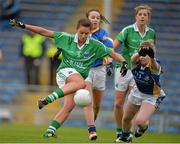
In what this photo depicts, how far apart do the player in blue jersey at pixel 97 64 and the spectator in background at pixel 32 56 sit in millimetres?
9355

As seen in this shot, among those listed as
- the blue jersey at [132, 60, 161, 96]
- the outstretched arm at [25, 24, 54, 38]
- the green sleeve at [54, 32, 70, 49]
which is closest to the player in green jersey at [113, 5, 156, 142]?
the blue jersey at [132, 60, 161, 96]

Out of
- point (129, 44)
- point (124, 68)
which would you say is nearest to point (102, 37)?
point (129, 44)

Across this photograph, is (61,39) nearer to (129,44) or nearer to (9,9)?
(129,44)

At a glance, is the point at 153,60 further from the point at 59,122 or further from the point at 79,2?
the point at 79,2

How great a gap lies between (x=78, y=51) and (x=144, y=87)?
3.50ft

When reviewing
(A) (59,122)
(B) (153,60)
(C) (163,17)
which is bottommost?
(A) (59,122)

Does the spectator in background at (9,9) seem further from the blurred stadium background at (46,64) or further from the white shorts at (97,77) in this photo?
the white shorts at (97,77)

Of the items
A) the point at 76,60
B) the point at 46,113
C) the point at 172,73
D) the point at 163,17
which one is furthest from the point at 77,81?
the point at 163,17

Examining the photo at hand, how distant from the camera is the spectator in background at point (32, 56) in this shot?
23391mm

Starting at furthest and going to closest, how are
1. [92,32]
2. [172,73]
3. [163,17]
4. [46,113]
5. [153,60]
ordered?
[163,17] → [172,73] → [46,113] → [92,32] → [153,60]


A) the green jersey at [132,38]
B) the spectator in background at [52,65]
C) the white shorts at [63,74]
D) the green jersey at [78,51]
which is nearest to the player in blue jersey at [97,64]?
the green jersey at [132,38]

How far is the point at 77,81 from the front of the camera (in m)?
12.5

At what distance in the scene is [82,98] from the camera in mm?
12297

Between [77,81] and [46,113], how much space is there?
8621 millimetres
